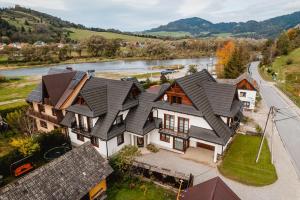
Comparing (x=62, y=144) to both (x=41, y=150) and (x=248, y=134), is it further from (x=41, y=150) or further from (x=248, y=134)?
(x=248, y=134)

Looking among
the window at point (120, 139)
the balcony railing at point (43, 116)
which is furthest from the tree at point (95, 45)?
the window at point (120, 139)

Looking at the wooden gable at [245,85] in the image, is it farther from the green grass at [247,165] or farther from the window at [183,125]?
the window at [183,125]

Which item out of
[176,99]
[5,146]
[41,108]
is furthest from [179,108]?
[5,146]

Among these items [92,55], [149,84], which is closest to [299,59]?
[149,84]

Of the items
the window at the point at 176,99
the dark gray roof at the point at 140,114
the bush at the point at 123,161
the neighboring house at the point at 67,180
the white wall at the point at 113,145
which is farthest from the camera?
the dark gray roof at the point at 140,114

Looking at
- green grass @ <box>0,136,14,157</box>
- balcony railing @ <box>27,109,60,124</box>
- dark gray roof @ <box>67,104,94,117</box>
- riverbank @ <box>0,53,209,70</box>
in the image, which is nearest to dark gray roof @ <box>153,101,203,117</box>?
dark gray roof @ <box>67,104,94,117</box>

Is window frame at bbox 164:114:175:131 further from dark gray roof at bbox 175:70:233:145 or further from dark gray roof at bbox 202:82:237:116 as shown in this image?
dark gray roof at bbox 202:82:237:116

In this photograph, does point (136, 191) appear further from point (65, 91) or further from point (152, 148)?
point (65, 91)
